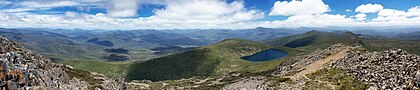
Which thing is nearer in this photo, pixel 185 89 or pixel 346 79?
pixel 346 79

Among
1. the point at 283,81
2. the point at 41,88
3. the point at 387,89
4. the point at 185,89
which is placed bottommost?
the point at 185,89

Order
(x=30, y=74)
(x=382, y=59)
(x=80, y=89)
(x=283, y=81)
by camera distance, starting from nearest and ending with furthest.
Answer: (x=30, y=74) → (x=80, y=89) → (x=382, y=59) → (x=283, y=81)

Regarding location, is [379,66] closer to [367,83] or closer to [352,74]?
[352,74]

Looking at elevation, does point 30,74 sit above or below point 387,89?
above

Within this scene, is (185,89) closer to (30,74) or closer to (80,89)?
(80,89)

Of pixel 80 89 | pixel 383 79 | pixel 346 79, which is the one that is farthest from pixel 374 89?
pixel 80 89

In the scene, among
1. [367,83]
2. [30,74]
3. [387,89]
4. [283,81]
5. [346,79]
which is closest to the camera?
[30,74]
